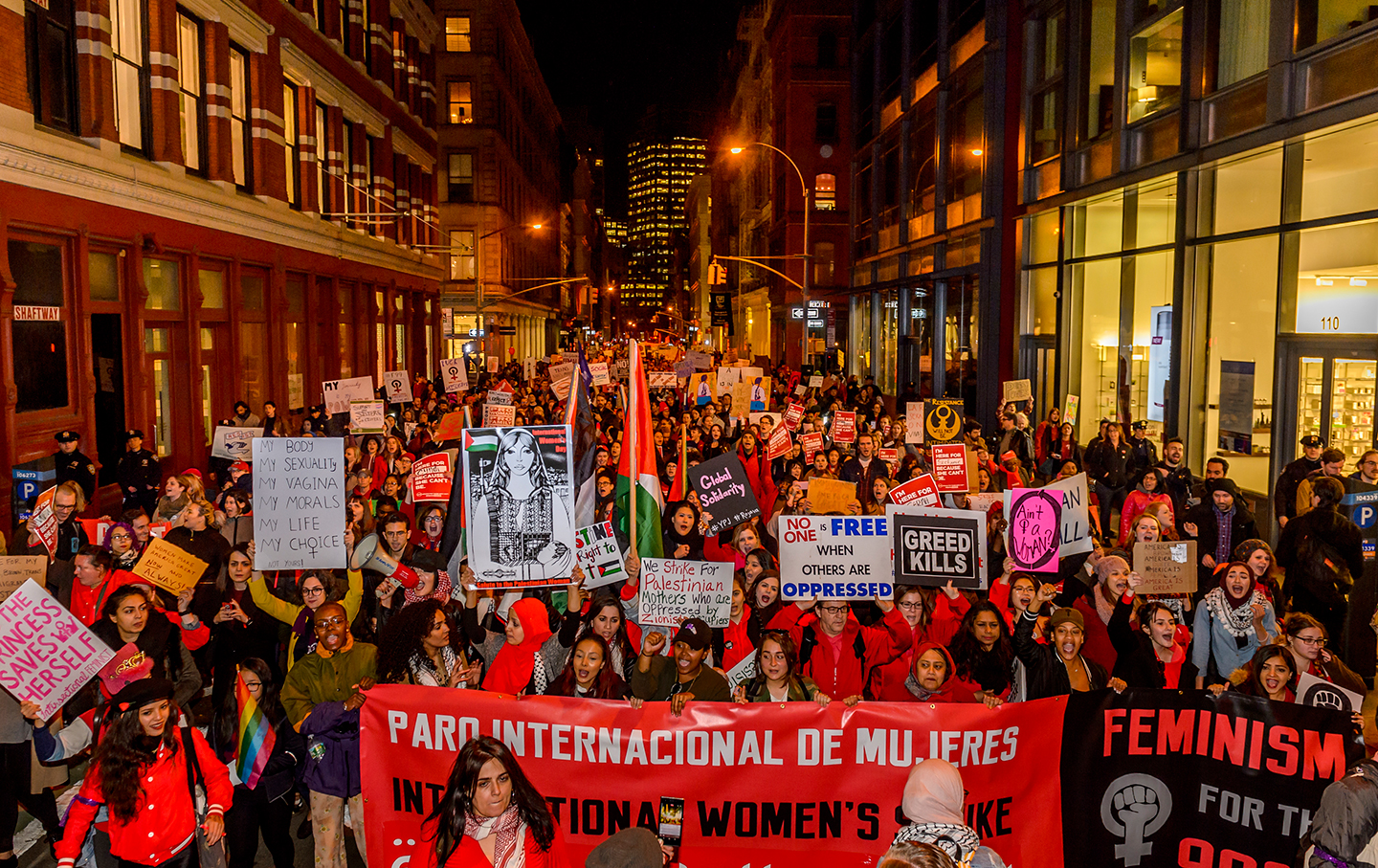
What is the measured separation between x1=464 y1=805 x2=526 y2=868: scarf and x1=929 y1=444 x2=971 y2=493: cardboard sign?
27.5ft

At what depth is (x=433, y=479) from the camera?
11195mm

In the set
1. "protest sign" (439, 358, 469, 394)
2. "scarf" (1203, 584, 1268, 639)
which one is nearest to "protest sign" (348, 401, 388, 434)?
"protest sign" (439, 358, 469, 394)

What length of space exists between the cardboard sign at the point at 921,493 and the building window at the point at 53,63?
12.6 metres

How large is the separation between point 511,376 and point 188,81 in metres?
18.9

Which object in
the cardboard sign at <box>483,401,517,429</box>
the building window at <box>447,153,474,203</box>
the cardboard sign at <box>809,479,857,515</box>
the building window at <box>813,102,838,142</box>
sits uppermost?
the building window at <box>813,102,838,142</box>

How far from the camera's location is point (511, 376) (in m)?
38.4

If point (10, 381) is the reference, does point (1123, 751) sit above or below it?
below

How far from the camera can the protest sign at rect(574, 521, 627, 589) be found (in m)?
8.58

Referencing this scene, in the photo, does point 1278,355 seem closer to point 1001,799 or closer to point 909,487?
point 909,487

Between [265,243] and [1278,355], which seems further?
[265,243]

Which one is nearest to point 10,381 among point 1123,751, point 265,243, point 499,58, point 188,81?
point 188,81

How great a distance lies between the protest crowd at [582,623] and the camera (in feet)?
17.1

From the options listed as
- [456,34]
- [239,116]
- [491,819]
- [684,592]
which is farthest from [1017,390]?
[456,34]

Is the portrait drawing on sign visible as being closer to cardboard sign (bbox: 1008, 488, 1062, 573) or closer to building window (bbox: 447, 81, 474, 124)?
cardboard sign (bbox: 1008, 488, 1062, 573)
